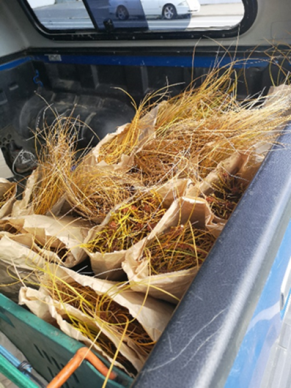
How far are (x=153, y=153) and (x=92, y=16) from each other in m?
1.31

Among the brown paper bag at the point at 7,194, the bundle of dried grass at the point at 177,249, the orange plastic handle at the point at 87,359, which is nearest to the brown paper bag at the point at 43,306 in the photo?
the orange plastic handle at the point at 87,359

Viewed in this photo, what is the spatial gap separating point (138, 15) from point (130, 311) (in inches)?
67.9

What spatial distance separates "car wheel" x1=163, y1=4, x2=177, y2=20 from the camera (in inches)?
65.8

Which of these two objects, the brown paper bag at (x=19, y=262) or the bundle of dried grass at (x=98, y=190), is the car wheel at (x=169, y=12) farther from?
the brown paper bag at (x=19, y=262)

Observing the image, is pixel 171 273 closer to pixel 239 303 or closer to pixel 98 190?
pixel 239 303

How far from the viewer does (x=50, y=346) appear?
64cm

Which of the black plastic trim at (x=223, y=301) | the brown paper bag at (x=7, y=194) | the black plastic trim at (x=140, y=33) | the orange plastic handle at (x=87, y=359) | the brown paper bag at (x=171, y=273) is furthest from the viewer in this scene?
the black plastic trim at (x=140, y=33)

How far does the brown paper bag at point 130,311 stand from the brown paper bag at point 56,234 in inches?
2.9

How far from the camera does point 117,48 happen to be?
1.94 meters

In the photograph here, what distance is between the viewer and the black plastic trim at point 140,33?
145 cm

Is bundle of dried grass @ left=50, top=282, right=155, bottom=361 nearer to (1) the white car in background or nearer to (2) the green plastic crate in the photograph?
(2) the green plastic crate

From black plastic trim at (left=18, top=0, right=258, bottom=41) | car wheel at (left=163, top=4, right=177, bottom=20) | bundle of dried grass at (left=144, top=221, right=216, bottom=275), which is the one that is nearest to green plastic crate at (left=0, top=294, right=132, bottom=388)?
bundle of dried grass at (left=144, top=221, right=216, bottom=275)

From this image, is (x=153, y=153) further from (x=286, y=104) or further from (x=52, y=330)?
(x=52, y=330)

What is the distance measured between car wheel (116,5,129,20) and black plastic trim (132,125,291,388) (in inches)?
64.3
